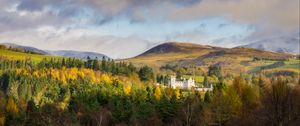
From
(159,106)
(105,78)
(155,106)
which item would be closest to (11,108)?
(155,106)

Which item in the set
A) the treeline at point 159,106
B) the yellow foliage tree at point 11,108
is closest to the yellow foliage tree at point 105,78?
the treeline at point 159,106

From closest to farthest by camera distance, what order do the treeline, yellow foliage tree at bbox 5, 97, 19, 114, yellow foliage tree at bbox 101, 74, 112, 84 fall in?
the treeline → yellow foliage tree at bbox 5, 97, 19, 114 → yellow foliage tree at bbox 101, 74, 112, 84

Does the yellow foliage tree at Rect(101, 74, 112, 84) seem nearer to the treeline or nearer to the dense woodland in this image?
the dense woodland

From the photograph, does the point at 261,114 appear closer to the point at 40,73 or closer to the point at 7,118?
the point at 7,118

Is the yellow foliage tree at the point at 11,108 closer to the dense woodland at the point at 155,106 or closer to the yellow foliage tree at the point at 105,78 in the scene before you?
the dense woodland at the point at 155,106

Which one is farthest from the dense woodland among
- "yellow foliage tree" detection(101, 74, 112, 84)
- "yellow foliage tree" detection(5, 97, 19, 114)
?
"yellow foliage tree" detection(101, 74, 112, 84)

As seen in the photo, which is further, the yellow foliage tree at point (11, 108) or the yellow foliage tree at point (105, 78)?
the yellow foliage tree at point (105, 78)

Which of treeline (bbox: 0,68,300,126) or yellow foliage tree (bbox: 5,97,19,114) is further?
yellow foliage tree (bbox: 5,97,19,114)

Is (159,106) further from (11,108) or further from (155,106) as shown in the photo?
(11,108)

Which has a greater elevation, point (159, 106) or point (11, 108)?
point (159, 106)

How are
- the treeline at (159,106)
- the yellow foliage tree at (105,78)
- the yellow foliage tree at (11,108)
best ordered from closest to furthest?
the treeline at (159,106) → the yellow foliage tree at (11,108) → the yellow foliage tree at (105,78)

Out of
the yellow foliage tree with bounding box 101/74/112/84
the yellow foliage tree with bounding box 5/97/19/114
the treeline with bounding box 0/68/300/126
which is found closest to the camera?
the treeline with bounding box 0/68/300/126

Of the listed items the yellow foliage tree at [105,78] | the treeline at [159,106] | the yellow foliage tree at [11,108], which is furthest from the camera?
the yellow foliage tree at [105,78]

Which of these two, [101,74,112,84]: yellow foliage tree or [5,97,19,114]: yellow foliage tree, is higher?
[101,74,112,84]: yellow foliage tree
